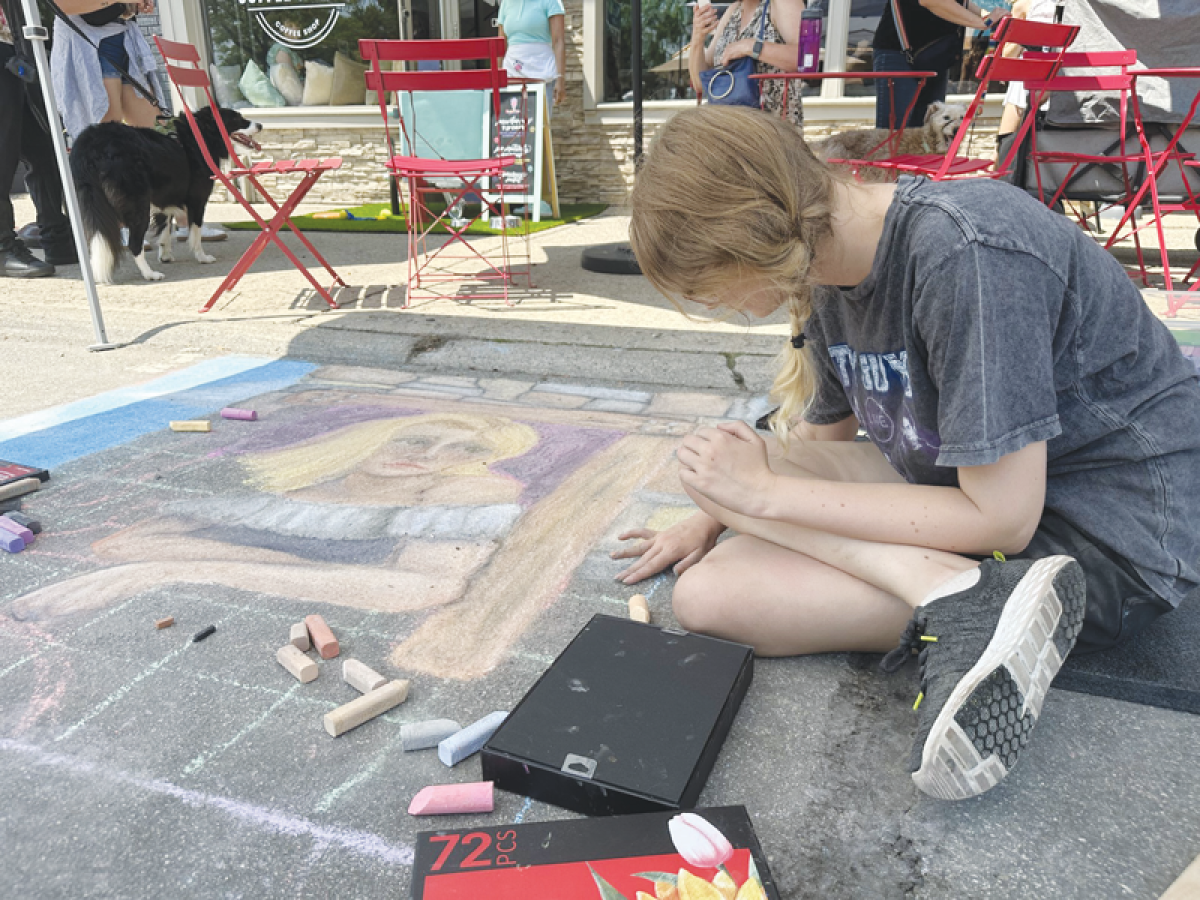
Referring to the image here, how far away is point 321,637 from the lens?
5.25 ft

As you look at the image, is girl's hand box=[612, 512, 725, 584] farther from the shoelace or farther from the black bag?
the black bag

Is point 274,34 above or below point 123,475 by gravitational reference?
above

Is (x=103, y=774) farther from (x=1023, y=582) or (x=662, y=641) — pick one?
(x=1023, y=582)

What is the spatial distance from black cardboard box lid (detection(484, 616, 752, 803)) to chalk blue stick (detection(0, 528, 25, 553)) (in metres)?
1.37

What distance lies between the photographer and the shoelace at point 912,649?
4.36 feet

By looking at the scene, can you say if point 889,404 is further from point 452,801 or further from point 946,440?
point 452,801

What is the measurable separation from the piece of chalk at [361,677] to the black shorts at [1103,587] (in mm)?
1100

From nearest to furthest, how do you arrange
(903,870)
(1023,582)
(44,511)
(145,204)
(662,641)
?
(903,870) < (1023,582) < (662,641) < (44,511) < (145,204)

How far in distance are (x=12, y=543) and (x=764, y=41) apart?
3511 mm

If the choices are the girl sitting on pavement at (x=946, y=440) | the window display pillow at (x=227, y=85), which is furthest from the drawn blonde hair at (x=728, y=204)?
the window display pillow at (x=227, y=85)

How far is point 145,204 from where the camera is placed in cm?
470

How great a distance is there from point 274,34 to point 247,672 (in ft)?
27.4

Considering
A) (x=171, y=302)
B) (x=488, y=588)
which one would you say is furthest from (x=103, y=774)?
(x=171, y=302)

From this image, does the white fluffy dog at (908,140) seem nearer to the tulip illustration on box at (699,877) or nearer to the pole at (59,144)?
the pole at (59,144)
